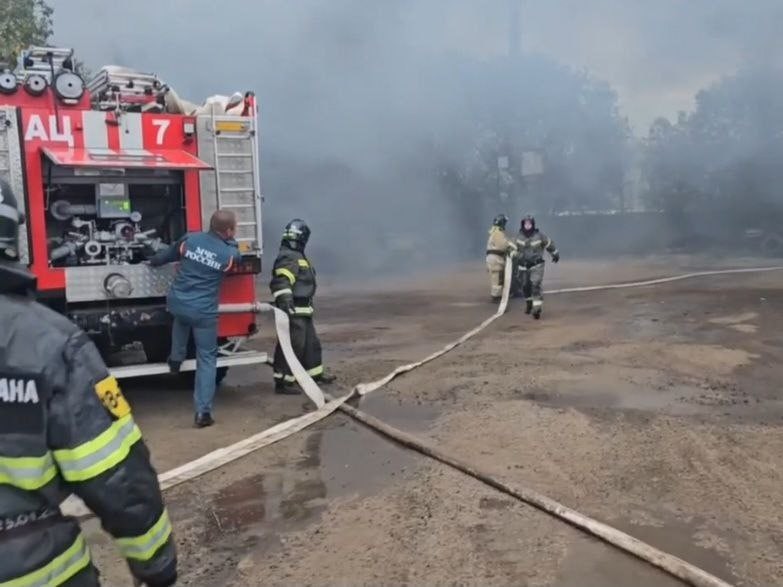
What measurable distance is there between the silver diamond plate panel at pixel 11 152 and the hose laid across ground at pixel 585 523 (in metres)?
3.01

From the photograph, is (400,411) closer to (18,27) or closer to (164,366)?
(164,366)

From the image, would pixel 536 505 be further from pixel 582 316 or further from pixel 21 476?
pixel 582 316

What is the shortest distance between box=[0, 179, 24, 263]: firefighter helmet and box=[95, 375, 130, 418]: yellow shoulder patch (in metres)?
0.32

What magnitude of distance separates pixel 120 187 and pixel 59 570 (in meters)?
4.56

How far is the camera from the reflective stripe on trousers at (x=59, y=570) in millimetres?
1518

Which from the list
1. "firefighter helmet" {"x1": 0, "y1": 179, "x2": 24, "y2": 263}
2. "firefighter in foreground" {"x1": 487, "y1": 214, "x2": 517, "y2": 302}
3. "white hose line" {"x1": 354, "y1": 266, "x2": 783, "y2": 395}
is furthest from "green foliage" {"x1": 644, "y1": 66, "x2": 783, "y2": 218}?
"firefighter helmet" {"x1": 0, "y1": 179, "x2": 24, "y2": 263}

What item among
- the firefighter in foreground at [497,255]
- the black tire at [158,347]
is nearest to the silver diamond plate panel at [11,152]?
the black tire at [158,347]

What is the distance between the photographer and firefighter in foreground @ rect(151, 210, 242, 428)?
5.36 m

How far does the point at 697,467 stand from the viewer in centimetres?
420

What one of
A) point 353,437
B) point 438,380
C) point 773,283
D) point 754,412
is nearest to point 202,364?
point 353,437

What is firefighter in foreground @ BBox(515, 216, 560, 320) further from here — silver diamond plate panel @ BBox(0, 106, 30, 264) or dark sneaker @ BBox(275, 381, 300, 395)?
silver diamond plate panel @ BBox(0, 106, 30, 264)

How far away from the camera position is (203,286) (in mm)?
5395

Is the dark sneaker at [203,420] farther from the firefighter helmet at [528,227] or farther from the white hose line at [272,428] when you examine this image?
the firefighter helmet at [528,227]

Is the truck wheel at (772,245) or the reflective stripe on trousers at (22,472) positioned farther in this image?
the truck wheel at (772,245)
